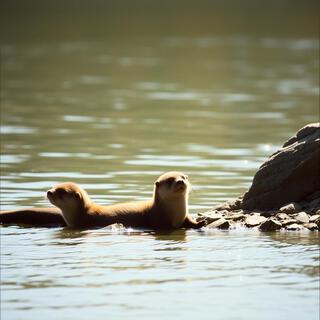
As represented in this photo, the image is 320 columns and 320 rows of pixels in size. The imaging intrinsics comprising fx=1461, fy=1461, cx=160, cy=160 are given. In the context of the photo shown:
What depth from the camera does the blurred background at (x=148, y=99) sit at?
19.2 metres

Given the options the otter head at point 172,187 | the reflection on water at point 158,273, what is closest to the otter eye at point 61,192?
the reflection on water at point 158,273

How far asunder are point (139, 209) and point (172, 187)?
57cm

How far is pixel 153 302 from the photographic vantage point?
11.7 m

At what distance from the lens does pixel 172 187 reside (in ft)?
48.1

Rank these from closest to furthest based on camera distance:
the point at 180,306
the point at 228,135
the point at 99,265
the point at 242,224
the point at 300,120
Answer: the point at 180,306
the point at 99,265
the point at 242,224
the point at 228,135
the point at 300,120

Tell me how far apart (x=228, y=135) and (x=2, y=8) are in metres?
55.8

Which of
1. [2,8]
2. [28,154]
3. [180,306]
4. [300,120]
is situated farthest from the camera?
[2,8]

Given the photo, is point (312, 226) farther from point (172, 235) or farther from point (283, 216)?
point (172, 235)

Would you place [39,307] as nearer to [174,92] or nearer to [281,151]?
[281,151]

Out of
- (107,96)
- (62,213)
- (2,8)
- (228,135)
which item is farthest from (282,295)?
(2,8)

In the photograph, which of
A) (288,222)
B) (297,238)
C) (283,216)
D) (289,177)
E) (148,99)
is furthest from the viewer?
(148,99)

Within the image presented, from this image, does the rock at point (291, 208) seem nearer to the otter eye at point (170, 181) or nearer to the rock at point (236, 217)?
the rock at point (236, 217)

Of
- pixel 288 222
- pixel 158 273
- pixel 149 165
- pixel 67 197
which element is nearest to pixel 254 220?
pixel 288 222

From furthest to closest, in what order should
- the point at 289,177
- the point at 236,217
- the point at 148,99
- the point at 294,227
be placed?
the point at 148,99, the point at 289,177, the point at 236,217, the point at 294,227
